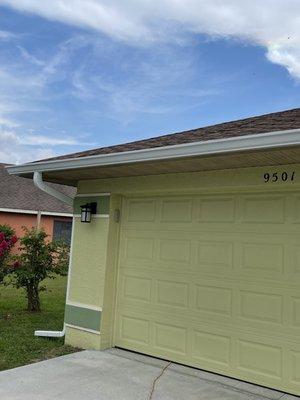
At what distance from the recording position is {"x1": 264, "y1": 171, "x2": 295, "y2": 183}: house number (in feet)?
15.8

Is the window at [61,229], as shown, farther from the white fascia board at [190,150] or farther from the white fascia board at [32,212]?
the white fascia board at [190,150]

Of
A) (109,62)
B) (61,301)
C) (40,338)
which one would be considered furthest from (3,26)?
(40,338)

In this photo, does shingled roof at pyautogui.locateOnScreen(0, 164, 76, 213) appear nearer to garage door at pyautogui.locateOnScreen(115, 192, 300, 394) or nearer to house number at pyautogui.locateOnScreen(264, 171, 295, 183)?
garage door at pyautogui.locateOnScreen(115, 192, 300, 394)

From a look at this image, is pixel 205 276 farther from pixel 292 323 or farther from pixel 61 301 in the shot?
pixel 61 301

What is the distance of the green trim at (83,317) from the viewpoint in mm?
6441

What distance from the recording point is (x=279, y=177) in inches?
193

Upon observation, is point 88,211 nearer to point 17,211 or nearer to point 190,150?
point 190,150

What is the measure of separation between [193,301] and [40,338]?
8.80 feet

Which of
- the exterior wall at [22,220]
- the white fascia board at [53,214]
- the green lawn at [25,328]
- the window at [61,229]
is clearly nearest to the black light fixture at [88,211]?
the green lawn at [25,328]

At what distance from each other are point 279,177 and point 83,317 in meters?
3.59

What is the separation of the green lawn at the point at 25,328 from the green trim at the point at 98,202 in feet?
6.71

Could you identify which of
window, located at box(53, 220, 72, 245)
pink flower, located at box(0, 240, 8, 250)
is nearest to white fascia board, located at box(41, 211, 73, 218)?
window, located at box(53, 220, 72, 245)

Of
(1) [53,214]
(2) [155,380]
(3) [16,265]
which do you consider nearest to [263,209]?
(2) [155,380]

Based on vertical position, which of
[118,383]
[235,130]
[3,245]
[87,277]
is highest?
[235,130]
